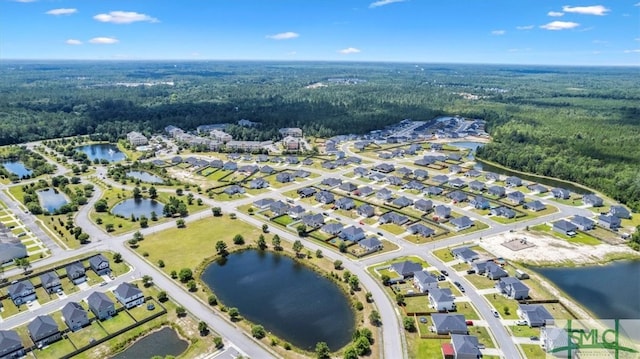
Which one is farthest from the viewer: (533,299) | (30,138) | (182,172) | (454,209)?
(30,138)

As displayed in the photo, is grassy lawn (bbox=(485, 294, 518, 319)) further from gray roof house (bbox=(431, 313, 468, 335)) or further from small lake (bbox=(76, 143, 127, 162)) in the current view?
small lake (bbox=(76, 143, 127, 162))

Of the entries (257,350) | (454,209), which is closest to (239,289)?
(257,350)

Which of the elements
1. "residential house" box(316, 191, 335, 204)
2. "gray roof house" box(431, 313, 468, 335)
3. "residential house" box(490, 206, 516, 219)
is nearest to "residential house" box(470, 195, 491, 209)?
"residential house" box(490, 206, 516, 219)

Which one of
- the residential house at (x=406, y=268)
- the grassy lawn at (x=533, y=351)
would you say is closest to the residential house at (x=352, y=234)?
the residential house at (x=406, y=268)

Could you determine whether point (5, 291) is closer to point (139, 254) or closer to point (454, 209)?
point (139, 254)

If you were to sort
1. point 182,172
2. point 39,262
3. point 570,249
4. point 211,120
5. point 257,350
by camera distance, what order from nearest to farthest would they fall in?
point 257,350 < point 39,262 < point 570,249 < point 182,172 < point 211,120

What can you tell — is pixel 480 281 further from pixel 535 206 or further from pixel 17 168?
pixel 17 168

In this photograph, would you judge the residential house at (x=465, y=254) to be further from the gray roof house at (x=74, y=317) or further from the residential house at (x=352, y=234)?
the gray roof house at (x=74, y=317)
